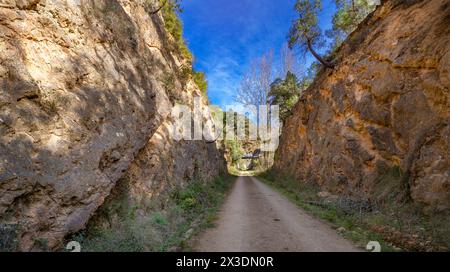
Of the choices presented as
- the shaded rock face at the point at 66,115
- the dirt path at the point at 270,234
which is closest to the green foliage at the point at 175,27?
the shaded rock face at the point at 66,115

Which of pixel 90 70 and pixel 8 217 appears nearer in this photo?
pixel 8 217

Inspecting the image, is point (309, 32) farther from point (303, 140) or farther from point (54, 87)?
point (54, 87)

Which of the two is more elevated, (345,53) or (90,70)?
(345,53)

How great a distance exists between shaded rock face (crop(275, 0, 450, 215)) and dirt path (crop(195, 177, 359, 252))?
316cm

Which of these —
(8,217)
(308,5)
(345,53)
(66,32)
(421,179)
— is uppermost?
(308,5)

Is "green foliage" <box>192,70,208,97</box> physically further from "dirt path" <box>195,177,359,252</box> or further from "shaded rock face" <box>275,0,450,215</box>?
"dirt path" <box>195,177,359,252</box>

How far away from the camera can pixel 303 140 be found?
21.7 meters

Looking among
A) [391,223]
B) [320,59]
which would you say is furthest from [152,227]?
[320,59]

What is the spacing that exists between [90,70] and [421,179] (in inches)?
429

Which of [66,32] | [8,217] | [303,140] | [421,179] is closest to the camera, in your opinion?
[8,217]

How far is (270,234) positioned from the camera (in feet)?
25.6

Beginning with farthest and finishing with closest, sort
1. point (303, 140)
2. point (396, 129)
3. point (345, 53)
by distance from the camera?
1. point (303, 140)
2. point (345, 53)
3. point (396, 129)

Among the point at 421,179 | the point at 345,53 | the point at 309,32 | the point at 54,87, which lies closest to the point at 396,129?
the point at 421,179

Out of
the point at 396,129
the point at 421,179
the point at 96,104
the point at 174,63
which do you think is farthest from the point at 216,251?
the point at 174,63
